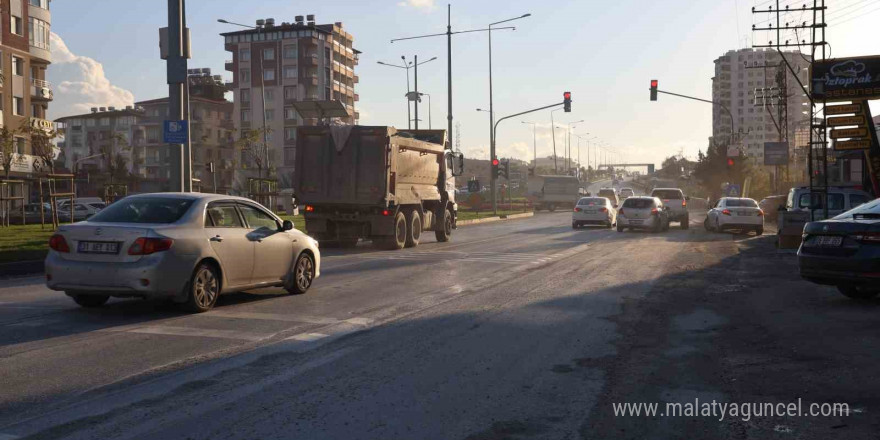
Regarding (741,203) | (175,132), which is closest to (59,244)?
(175,132)

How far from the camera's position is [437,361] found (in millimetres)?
7125

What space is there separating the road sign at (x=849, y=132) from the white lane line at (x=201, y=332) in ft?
74.4

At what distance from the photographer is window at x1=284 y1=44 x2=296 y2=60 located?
316 feet

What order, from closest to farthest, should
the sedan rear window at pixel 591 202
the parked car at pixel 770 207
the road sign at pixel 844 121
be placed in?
the road sign at pixel 844 121
the sedan rear window at pixel 591 202
the parked car at pixel 770 207

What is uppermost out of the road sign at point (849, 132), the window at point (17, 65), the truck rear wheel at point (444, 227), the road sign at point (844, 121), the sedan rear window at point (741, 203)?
the window at point (17, 65)

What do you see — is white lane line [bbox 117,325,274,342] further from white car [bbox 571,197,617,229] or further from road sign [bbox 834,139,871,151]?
white car [bbox 571,197,617,229]

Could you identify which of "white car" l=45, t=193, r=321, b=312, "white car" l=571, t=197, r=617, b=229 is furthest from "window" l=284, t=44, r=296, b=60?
"white car" l=45, t=193, r=321, b=312

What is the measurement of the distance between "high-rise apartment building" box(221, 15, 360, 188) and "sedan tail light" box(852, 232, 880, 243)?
87.8 meters

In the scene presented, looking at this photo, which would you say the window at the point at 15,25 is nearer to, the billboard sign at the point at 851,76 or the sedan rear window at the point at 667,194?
the sedan rear window at the point at 667,194

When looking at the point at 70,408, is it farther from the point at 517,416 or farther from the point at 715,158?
the point at 715,158

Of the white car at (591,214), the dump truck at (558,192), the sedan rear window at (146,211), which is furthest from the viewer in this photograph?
the dump truck at (558,192)

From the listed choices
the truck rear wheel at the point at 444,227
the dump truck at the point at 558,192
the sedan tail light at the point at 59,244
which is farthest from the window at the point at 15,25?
the sedan tail light at the point at 59,244

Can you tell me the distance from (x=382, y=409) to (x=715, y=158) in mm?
74940

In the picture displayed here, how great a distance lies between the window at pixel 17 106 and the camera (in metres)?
57.6
